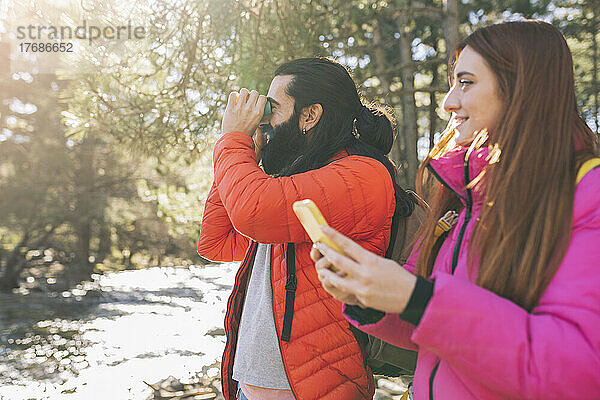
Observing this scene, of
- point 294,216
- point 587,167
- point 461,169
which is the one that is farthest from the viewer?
point 294,216

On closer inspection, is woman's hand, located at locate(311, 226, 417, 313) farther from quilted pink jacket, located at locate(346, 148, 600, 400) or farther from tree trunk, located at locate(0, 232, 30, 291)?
tree trunk, located at locate(0, 232, 30, 291)

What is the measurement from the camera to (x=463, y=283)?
0.84 metres

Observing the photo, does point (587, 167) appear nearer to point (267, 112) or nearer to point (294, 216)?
point (294, 216)

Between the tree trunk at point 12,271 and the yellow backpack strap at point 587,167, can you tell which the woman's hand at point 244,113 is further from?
the tree trunk at point 12,271

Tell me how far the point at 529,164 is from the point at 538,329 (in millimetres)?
298

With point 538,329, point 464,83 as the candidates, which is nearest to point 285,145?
point 464,83

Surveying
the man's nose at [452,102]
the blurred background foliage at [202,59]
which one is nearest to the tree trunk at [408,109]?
the blurred background foliage at [202,59]

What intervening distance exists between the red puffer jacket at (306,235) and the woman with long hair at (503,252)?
0.80 feet

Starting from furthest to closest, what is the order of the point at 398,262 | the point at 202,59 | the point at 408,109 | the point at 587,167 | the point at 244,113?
the point at 408,109 < the point at 202,59 < the point at 244,113 < the point at 398,262 < the point at 587,167

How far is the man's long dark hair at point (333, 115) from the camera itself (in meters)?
1.62

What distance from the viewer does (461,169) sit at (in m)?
1.08

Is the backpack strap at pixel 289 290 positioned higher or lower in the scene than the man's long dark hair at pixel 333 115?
lower

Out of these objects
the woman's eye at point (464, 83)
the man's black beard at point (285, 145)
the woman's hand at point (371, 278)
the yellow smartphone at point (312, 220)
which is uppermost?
the woman's eye at point (464, 83)

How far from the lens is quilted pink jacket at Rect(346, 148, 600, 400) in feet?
2.54
